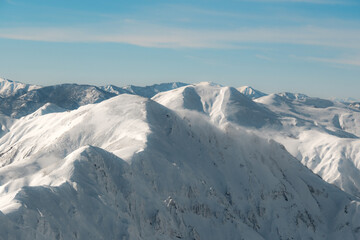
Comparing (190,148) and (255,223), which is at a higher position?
(190,148)

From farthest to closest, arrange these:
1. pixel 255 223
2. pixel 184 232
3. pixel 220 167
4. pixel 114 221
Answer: pixel 220 167
pixel 255 223
pixel 184 232
pixel 114 221

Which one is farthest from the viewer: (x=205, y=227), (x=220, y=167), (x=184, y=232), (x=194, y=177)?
(x=220, y=167)

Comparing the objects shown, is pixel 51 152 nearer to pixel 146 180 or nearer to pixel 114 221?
pixel 146 180

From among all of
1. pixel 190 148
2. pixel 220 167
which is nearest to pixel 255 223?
pixel 220 167

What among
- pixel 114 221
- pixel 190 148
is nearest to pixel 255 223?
pixel 190 148

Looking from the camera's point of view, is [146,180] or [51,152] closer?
[146,180]

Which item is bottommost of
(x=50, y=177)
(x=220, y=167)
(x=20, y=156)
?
(x=20, y=156)

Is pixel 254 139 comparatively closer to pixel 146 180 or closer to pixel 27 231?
pixel 146 180
